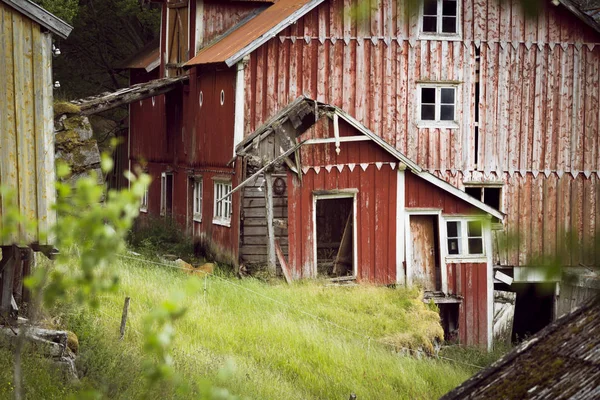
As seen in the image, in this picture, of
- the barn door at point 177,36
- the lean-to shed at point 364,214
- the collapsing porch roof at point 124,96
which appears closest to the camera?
the lean-to shed at point 364,214

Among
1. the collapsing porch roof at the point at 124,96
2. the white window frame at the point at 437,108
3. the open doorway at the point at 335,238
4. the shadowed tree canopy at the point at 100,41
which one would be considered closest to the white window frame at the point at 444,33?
the white window frame at the point at 437,108

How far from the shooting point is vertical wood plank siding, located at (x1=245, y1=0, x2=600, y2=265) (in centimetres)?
2131

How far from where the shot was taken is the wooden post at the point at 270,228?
19.3 metres

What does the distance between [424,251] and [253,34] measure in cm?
585

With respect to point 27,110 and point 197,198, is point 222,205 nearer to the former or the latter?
point 197,198

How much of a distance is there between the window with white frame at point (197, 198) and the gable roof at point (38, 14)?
12232 millimetres

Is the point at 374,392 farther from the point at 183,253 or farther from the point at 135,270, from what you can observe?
the point at 183,253

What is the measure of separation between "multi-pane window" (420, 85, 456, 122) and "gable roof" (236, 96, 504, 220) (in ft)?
6.96

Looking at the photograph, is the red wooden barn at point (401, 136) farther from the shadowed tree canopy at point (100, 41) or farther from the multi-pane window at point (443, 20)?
the shadowed tree canopy at point (100, 41)

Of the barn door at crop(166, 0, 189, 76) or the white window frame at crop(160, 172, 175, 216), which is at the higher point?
the barn door at crop(166, 0, 189, 76)

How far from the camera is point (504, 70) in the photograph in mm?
21859

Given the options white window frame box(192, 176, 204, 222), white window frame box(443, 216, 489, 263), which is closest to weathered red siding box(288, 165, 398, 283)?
white window frame box(443, 216, 489, 263)

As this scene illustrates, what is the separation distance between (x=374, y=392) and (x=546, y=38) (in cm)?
1118

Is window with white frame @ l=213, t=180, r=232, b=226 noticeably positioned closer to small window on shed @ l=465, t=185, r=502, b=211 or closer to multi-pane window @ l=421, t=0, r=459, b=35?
small window on shed @ l=465, t=185, r=502, b=211
